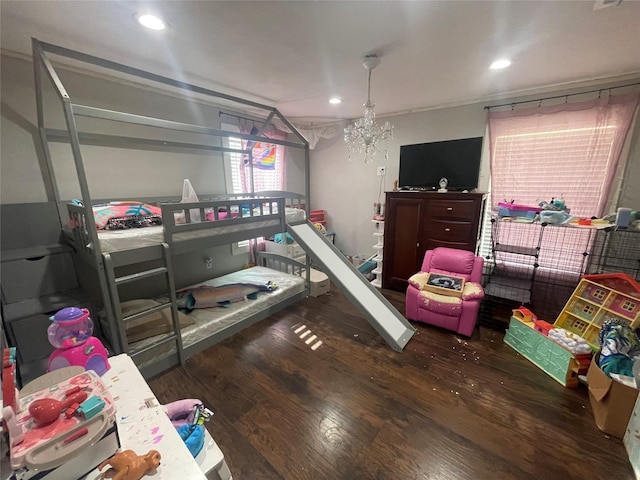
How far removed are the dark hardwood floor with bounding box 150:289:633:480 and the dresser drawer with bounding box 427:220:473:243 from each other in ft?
3.42

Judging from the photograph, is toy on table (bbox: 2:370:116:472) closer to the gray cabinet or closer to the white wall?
the gray cabinet

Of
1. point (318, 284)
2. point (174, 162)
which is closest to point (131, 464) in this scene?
point (318, 284)

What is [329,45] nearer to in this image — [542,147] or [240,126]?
[240,126]

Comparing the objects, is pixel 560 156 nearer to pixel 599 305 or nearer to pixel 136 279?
pixel 599 305

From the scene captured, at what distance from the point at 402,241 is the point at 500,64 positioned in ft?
6.40

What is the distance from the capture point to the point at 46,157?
6.90ft

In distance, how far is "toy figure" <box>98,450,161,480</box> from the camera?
58cm

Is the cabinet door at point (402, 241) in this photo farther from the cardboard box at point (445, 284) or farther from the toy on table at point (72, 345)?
the toy on table at point (72, 345)

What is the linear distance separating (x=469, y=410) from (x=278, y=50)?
2.81 metres

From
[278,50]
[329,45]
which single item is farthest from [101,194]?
[329,45]

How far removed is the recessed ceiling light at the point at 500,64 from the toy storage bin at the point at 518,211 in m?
1.25

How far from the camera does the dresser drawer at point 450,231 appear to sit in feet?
9.50

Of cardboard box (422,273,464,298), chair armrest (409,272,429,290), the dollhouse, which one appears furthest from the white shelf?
the dollhouse

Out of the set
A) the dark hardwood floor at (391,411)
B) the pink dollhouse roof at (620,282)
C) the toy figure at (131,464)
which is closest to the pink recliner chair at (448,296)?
the dark hardwood floor at (391,411)
